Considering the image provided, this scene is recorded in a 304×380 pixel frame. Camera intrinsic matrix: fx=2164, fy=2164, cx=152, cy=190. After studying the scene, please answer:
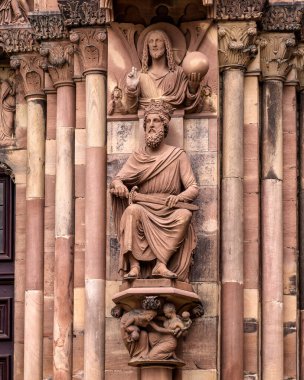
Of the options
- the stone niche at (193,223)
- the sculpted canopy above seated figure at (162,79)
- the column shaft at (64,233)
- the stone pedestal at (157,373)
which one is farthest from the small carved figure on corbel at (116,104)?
the stone pedestal at (157,373)

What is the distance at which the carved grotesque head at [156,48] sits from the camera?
28234 mm

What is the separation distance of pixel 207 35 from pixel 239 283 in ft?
10.8

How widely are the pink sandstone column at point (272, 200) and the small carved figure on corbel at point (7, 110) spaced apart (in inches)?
145

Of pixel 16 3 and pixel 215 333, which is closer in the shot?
pixel 215 333

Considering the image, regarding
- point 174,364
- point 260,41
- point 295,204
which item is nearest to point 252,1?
point 260,41

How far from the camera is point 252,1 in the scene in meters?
28.2

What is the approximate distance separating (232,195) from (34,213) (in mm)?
2884

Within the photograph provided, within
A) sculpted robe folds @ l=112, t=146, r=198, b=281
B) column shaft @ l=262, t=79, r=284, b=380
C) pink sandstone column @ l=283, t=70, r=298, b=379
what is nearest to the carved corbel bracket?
sculpted robe folds @ l=112, t=146, r=198, b=281

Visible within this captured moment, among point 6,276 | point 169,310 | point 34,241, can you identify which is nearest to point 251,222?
point 169,310

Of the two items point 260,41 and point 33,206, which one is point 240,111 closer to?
point 260,41

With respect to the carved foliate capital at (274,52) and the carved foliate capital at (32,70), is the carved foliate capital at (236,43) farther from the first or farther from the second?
the carved foliate capital at (32,70)

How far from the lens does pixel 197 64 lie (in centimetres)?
2777

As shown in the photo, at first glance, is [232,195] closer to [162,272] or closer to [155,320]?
[162,272]

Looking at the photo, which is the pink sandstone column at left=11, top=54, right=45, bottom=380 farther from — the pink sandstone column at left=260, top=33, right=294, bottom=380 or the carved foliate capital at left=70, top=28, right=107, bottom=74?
the pink sandstone column at left=260, top=33, right=294, bottom=380
